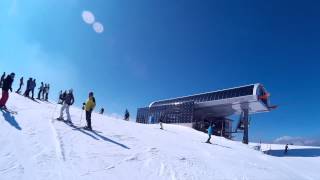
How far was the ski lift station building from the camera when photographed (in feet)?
151

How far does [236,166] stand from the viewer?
438 inches

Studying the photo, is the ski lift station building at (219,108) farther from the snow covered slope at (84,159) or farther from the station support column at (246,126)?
the snow covered slope at (84,159)

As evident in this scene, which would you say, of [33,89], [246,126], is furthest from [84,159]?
[246,126]

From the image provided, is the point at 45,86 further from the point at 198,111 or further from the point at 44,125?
the point at 198,111

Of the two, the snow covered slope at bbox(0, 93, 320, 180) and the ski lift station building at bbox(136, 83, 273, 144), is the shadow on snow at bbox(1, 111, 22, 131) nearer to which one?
the snow covered slope at bbox(0, 93, 320, 180)

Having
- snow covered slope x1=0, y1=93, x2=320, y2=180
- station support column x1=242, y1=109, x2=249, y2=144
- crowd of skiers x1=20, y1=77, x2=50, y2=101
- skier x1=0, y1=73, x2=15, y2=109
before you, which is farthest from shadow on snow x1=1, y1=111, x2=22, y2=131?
station support column x1=242, y1=109, x2=249, y2=144

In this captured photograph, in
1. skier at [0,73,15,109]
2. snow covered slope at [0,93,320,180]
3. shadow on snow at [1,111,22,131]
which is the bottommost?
snow covered slope at [0,93,320,180]

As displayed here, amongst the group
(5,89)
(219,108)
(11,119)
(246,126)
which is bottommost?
(11,119)

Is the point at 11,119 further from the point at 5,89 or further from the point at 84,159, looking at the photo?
the point at 84,159

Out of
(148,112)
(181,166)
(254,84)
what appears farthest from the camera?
(148,112)

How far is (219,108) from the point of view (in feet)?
173

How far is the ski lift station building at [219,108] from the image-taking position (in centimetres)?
4612

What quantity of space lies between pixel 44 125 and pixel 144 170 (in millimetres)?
5519

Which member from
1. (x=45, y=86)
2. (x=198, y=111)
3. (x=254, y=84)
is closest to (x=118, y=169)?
(x=45, y=86)
